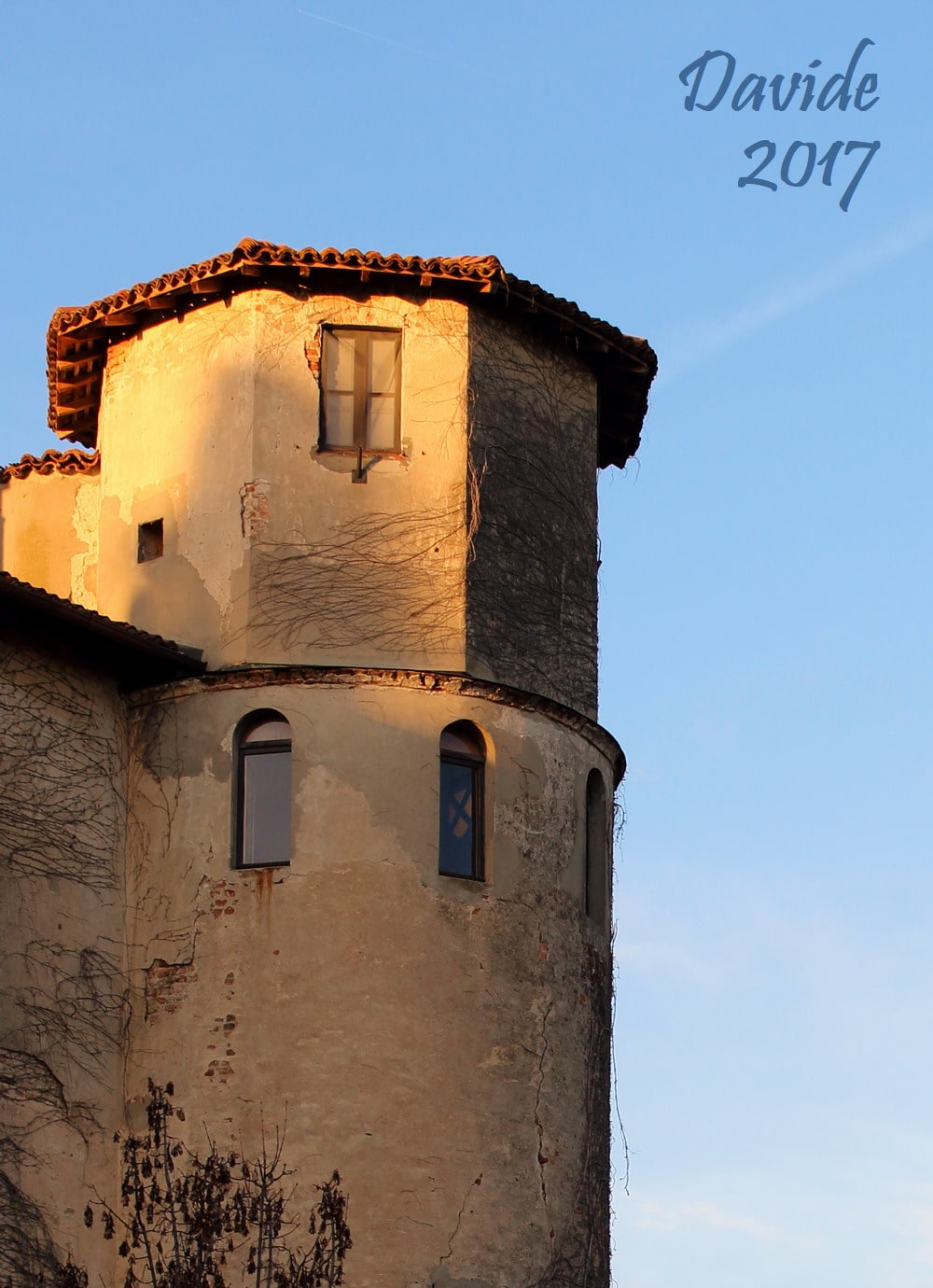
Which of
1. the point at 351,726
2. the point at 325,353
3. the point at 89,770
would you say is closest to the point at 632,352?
the point at 325,353

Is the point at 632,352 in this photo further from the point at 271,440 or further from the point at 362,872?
the point at 362,872

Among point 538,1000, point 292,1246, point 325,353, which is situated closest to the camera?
point 292,1246

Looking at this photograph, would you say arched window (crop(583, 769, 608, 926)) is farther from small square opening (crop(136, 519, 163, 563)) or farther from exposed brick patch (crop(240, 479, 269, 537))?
small square opening (crop(136, 519, 163, 563))

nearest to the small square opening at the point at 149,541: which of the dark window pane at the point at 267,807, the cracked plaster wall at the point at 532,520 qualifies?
the dark window pane at the point at 267,807

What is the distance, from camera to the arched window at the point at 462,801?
25.6 m

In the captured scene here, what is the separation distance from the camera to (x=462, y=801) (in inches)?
1016

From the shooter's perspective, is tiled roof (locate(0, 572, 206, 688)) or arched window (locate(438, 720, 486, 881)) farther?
arched window (locate(438, 720, 486, 881))

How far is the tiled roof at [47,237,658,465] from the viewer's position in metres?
26.9

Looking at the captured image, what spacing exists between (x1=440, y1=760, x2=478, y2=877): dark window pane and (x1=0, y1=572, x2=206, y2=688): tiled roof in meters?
2.71

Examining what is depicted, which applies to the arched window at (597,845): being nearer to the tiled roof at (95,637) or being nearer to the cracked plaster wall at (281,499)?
the cracked plaster wall at (281,499)

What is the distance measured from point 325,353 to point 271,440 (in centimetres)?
114

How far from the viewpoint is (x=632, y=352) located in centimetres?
2855

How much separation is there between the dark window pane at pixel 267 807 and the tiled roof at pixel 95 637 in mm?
1177

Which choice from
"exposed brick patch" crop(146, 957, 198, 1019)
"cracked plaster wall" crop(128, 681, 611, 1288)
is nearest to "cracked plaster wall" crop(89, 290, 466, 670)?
"cracked plaster wall" crop(128, 681, 611, 1288)
